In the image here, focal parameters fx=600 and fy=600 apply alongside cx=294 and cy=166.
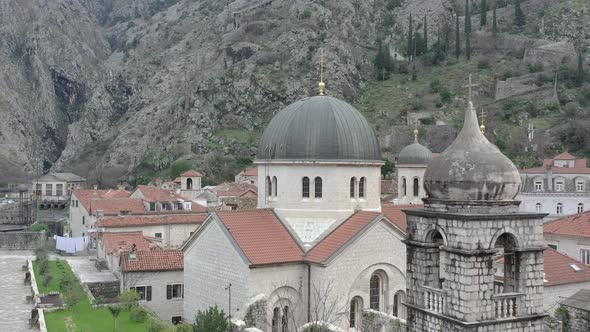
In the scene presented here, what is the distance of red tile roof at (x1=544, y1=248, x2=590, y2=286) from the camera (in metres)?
27.7

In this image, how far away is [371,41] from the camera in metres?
139

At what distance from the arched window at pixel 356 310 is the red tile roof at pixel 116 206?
1313 inches

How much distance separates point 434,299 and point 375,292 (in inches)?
481

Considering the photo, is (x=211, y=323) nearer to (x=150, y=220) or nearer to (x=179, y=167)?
(x=150, y=220)

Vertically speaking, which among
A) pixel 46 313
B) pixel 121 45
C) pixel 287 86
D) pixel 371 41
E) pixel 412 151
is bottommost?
pixel 46 313

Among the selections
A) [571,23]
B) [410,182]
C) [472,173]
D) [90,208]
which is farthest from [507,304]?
[571,23]

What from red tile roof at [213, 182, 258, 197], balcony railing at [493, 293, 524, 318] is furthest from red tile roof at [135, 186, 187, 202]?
balcony railing at [493, 293, 524, 318]

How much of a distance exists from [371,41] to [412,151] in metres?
100

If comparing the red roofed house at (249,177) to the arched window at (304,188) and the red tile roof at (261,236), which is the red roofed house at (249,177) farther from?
the red tile roof at (261,236)

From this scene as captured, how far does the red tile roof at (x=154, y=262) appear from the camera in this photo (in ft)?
109

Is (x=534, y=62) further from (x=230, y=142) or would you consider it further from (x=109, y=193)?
(x=109, y=193)

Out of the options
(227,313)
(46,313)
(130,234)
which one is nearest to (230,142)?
(130,234)

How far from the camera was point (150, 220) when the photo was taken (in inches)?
1950

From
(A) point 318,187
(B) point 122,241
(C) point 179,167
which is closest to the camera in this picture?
(A) point 318,187
